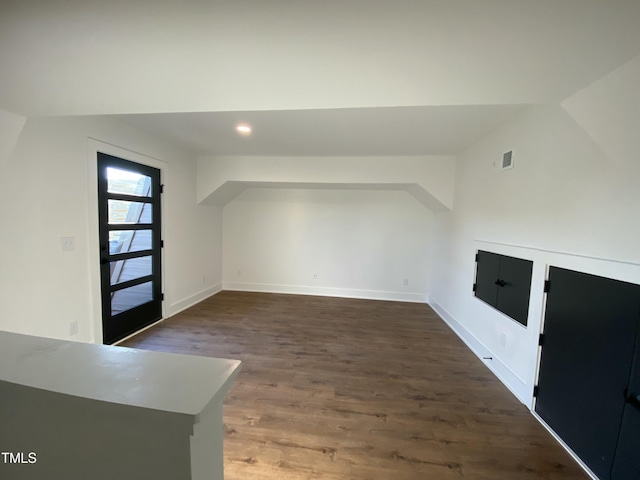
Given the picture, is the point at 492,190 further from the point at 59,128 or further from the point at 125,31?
the point at 59,128

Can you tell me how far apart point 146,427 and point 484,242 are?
10.6 feet

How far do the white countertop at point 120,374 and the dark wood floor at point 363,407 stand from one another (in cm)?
133

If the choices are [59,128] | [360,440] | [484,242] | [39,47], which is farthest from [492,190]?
[59,128]

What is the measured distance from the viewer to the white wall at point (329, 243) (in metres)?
4.92

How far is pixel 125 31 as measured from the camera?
1.21 meters

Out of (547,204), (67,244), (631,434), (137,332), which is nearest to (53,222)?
(67,244)

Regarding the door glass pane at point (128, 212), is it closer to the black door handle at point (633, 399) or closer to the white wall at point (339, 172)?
the white wall at point (339, 172)

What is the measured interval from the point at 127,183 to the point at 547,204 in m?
4.24

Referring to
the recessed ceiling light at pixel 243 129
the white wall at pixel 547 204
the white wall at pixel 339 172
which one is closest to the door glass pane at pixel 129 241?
the white wall at pixel 339 172

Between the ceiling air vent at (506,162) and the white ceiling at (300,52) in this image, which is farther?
the ceiling air vent at (506,162)

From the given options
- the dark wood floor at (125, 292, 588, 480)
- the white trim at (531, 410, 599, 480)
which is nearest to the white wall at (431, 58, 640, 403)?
the white trim at (531, 410, 599, 480)

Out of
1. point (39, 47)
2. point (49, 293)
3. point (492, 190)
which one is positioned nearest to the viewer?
point (39, 47)

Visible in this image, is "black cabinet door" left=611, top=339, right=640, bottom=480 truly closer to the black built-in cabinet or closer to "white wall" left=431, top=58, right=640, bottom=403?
"white wall" left=431, top=58, right=640, bottom=403

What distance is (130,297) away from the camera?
3.24 m
